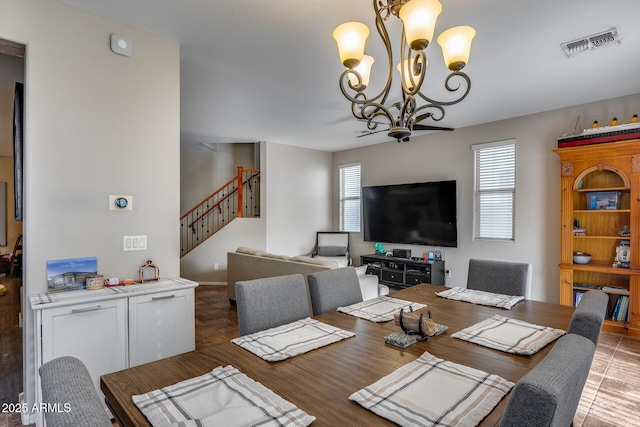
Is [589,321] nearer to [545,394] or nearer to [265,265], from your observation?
[545,394]

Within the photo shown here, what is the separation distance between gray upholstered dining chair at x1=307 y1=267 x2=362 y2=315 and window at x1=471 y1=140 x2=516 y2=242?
3484 millimetres

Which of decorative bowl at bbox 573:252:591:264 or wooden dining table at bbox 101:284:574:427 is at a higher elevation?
decorative bowl at bbox 573:252:591:264

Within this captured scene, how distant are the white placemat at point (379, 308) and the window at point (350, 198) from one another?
4.68 metres

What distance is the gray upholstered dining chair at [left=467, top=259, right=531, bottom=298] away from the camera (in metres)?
2.42

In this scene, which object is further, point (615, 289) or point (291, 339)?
point (615, 289)

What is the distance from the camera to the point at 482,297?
226 centimetres

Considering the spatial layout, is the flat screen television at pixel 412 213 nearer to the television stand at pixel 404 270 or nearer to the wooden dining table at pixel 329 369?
the television stand at pixel 404 270

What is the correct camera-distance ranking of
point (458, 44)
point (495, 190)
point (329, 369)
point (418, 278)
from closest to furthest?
point (329, 369) < point (458, 44) < point (495, 190) < point (418, 278)

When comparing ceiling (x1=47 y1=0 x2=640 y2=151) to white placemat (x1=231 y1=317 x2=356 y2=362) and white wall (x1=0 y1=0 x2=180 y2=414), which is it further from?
white placemat (x1=231 y1=317 x2=356 y2=362)

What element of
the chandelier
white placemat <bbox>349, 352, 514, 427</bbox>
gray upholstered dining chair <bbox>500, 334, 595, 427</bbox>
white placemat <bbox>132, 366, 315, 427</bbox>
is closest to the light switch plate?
white placemat <bbox>132, 366, 315, 427</bbox>

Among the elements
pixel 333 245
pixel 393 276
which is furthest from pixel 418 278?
pixel 333 245

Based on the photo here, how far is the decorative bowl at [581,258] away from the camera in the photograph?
395 cm

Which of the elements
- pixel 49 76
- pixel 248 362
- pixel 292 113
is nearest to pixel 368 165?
pixel 292 113

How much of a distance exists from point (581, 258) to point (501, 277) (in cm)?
224
